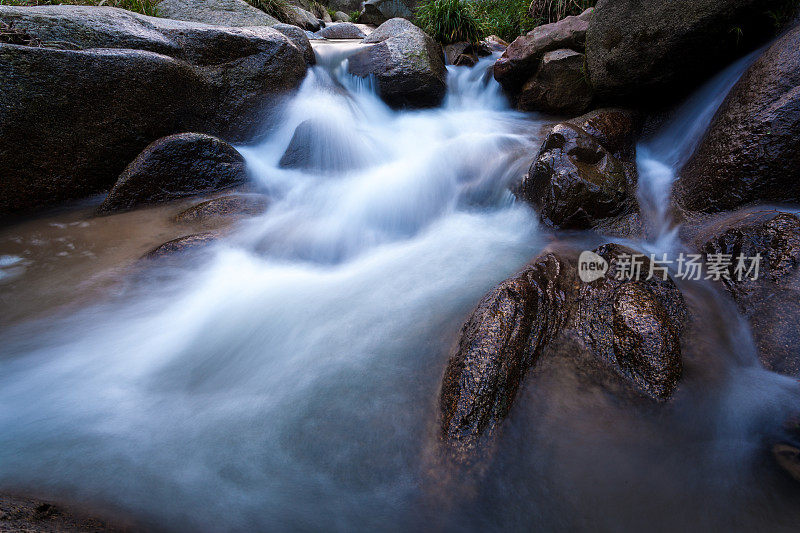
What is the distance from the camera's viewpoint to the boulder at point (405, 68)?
7066 mm

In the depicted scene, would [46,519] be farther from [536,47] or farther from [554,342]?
[536,47]

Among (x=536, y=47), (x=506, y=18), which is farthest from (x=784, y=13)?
(x=506, y=18)

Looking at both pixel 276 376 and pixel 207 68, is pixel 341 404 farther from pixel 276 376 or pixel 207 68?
pixel 207 68

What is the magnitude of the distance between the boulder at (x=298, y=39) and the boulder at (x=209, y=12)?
229 centimetres

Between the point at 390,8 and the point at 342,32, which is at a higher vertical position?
the point at 390,8

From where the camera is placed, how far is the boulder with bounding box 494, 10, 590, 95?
6117 mm

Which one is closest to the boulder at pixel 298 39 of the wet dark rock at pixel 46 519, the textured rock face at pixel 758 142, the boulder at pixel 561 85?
the boulder at pixel 561 85

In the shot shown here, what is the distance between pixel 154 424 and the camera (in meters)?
2.05

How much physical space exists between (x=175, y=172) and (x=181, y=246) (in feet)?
5.27

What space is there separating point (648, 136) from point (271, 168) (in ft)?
17.7

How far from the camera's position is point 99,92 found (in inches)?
172

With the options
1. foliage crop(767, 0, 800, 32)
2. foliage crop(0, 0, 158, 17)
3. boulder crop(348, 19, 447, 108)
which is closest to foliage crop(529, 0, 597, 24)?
boulder crop(348, 19, 447, 108)

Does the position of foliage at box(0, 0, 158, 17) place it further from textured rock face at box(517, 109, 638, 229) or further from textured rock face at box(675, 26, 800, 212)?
textured rock face at box(675, 26, 800, 212)

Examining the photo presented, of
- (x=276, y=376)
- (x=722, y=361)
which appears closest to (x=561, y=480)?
(x=722, y=361)
